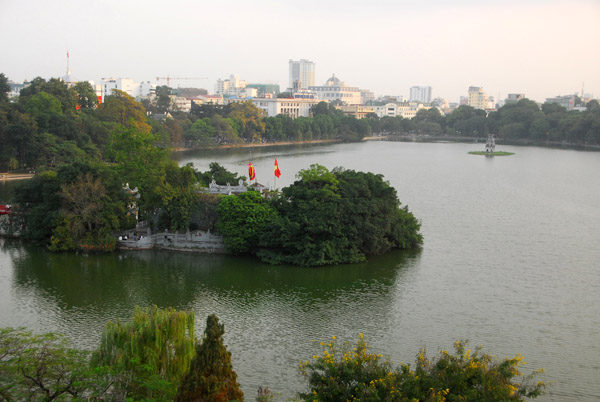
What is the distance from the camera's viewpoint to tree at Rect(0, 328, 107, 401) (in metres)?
9.12

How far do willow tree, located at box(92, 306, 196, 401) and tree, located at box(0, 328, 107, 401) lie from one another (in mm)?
483

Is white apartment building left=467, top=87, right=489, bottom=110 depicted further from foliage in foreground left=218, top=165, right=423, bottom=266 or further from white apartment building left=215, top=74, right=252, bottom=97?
foliage in foreground left=218, top=165, right=423, bottom=266

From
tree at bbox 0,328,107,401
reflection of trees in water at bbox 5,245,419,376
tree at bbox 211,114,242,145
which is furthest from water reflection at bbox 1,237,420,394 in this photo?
tree at bbox 211,114,242,145

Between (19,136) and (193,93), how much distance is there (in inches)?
3261

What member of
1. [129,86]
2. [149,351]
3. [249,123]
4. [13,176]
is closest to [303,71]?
[129,86]

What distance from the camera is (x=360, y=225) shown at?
2006 cm

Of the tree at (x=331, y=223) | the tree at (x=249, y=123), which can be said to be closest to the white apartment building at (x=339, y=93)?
the tree at (x=249, y=123)

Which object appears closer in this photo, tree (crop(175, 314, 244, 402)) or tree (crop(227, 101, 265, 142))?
tree (crop(175, 314, 244, 402))

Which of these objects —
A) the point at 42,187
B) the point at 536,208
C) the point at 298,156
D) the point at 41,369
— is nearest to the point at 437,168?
the point at 298,156

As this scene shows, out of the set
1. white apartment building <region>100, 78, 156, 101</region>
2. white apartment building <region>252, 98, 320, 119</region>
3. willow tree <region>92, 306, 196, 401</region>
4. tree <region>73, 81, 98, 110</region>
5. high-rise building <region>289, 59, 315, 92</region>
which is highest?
high-rise building <region>289, 59, 315, 92</region>

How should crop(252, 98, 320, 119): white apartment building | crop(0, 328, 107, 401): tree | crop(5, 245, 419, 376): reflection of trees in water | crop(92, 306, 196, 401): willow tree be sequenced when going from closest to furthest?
crop(0, 328, 107, 401): tree
crop(92, 306, 196, 401): willow tree
crop(5, 245, 419, 376): reflection of trees in water
crop(252, 98, 320, 119): white apartment building

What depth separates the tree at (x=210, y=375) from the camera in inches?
341

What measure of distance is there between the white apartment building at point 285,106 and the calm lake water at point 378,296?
203 ft

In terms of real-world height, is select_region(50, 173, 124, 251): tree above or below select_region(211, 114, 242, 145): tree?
below
